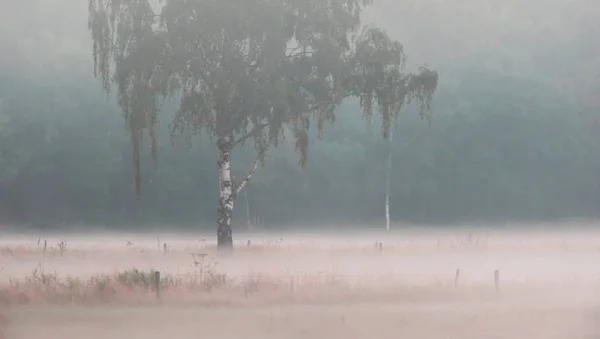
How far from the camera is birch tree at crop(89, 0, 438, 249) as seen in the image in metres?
5.08

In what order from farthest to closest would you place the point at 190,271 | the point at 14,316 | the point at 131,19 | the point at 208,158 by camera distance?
the point at 131,19, the point at 208,158, the point at 190,271, the point at 14,316

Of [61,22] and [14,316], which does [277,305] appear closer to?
[14,316]

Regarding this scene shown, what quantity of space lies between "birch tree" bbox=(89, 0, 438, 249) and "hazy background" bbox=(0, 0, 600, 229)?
0.54ft

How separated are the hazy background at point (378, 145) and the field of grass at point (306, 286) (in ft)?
0.50

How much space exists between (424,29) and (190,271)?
2.13 m

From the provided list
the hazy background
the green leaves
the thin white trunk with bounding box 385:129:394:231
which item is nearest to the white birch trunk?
the hazy background

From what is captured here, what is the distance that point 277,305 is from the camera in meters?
4.57

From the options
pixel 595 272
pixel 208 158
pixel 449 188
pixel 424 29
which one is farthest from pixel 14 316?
pixel 595 272

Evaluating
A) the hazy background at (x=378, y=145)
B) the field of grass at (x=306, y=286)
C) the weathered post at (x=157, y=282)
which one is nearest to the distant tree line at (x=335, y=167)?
the hazy background at (x=378, y=145)

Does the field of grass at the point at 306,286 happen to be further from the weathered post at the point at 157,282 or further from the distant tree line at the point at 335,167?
the distant tree line at the point at 335,167

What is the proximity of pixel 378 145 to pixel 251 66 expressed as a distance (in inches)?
45.1

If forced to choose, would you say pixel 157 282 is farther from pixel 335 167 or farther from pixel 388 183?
pixel 388 183

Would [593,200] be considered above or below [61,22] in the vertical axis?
below

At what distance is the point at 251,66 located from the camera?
543 cm
